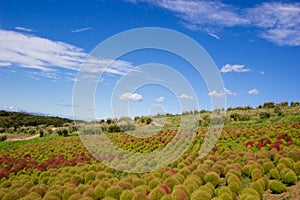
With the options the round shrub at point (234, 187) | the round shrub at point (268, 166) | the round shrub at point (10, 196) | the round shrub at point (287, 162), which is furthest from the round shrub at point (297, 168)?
the round shrub at point (10, 196)

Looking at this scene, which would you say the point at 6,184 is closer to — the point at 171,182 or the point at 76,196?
the point at 76,196

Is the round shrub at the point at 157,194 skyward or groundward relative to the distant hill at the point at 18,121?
groundward

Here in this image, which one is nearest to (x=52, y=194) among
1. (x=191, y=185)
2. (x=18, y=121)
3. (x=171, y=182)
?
(x=171, y=182)

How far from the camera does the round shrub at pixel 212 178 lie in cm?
1498

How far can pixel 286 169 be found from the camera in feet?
48.8

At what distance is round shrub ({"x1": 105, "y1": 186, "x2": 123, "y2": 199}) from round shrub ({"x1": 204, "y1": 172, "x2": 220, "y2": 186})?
4248 mm

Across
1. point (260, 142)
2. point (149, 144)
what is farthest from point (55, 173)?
point (260, 142)

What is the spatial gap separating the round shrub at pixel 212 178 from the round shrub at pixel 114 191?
4.25 meters

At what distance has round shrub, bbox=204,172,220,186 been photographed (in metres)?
15.0

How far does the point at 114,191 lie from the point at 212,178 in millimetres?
4817

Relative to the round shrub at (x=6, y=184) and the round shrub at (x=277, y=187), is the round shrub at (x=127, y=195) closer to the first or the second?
the round shrub at (x=277, y=187)

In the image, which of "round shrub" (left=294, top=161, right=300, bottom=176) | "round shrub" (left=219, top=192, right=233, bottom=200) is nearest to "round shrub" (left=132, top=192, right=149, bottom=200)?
"round shrub" (left=219, top=192, right=233, bottom=200)

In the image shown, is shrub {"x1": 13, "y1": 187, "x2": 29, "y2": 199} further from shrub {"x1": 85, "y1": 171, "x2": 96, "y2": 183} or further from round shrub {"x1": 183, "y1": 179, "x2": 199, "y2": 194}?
round shrub {"x1": 183, "y1": 179, "x2": 199, "y2": 194}

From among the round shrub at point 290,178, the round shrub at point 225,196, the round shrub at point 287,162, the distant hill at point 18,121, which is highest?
the distant hill at point 18,121
